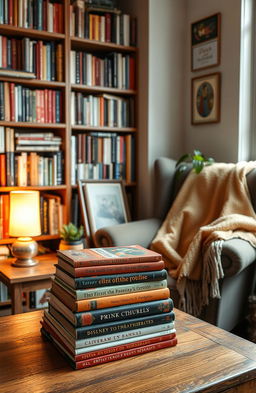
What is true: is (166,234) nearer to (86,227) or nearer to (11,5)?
(86,227)

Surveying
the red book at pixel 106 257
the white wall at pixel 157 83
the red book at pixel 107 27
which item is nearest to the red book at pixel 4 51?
the red book at pixel 107 27

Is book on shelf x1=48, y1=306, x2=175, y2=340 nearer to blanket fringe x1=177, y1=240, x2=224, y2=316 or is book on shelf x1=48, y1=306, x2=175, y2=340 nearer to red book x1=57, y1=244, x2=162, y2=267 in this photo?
red book x1=57, y1=244, x2=162, y2=267

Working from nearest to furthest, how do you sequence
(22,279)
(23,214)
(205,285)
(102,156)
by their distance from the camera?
(205,285) → (22,279) → (23,214) → (102,156)

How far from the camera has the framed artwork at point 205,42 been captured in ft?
9.68

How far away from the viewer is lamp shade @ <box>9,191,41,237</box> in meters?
2.44

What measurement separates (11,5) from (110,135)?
1.08 metres

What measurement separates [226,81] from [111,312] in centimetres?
224

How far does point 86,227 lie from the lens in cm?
292

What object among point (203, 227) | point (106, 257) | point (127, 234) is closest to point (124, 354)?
point (106, 257)

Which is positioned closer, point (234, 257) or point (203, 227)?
point (234, 257)

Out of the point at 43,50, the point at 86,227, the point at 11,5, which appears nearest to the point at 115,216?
the point at 86,227

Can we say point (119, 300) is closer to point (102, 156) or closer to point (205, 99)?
point (102, 156)

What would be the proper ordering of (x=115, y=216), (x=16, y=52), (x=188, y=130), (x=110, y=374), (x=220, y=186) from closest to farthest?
(x=110, y=374)
(x=220, y=186)
(x=16, y=52)
(x=115, y=216)
(x=188, y=130)

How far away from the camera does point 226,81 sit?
2.92m
